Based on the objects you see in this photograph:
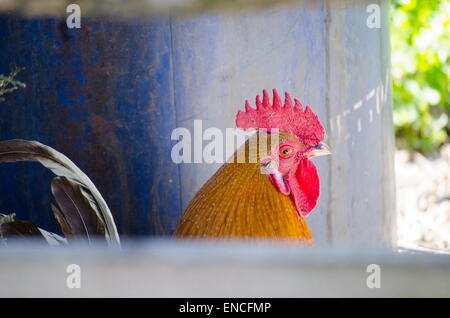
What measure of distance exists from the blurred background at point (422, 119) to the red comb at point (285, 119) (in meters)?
1.36

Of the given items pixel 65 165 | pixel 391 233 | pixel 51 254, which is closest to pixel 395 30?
pixel 391 233

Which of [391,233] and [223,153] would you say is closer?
[223,153]

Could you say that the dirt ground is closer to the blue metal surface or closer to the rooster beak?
the rooster beak

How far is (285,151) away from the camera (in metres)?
2.88

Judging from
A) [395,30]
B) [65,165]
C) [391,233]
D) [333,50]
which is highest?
[395,30]

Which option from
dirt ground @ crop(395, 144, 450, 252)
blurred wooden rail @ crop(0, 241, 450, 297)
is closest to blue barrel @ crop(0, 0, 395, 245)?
blurred wooden rail @ crop(0, 241, 450, 297)

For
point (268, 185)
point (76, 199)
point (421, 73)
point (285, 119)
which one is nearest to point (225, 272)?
point (268, 185)

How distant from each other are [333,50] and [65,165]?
1310 millimetres

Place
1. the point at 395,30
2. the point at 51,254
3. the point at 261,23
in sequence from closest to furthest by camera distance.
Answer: the point at 51,254 → the point at 261,23 → the point at 395,30

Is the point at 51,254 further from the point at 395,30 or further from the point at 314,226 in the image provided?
the point at 395,30

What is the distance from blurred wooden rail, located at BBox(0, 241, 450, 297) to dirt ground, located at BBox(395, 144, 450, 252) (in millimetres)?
1770

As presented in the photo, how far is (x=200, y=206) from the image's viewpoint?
2891mm

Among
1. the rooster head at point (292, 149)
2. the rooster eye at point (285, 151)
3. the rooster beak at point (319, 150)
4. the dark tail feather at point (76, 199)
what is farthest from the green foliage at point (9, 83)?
the rooster beak at point (319, 150)

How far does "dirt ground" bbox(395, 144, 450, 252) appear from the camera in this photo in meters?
4.43
